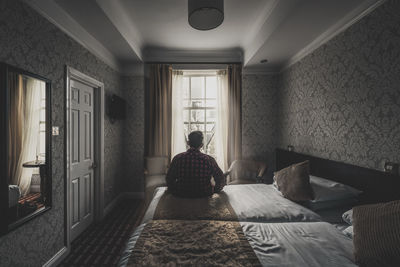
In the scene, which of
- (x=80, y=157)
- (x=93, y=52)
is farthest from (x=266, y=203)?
(x=93, y=52)

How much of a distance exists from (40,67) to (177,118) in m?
2.37

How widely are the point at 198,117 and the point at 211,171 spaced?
2224mm

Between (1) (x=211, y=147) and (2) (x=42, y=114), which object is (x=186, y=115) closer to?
(1) (x=211, y=147)

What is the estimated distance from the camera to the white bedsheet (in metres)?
1.64

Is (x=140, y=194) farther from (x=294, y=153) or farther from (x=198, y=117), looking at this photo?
(x=294, y=153)

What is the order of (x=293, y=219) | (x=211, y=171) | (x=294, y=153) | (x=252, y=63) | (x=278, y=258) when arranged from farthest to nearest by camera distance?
1. (x=252, y=63)
2. (x=294, y=153)
3. (x=211, y=171)
4. (x=293, y=219)
5. (x=278, y=258)

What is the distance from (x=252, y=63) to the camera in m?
3.53

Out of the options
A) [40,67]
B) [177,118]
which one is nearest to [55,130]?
[40,67]

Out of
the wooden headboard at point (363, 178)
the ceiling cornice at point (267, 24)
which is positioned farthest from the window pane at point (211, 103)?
the wooden headboard at point (363, 178)

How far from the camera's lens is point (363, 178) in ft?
5.91

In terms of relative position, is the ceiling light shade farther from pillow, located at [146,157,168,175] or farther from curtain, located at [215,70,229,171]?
pillow, located at [146,157,168,175]


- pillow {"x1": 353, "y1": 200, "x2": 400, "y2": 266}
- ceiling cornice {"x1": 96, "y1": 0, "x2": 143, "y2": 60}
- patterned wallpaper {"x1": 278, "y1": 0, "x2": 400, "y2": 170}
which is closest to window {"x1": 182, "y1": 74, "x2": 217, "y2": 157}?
ceiling cornice {"x1": 96, "y1": 0, "x2": 143, "y2": 60}

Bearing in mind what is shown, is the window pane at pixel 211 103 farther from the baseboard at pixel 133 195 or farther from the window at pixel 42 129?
the window at pixel 42 129

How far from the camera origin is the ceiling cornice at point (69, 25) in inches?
70.5
